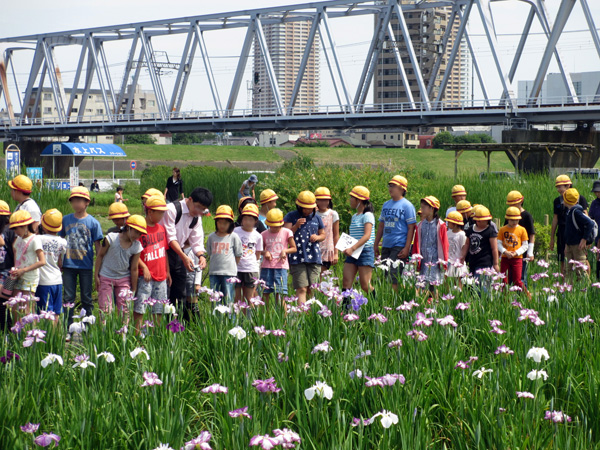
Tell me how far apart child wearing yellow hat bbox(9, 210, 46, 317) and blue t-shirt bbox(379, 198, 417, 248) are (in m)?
3.98

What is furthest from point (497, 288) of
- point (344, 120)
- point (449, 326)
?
point (344, 120)

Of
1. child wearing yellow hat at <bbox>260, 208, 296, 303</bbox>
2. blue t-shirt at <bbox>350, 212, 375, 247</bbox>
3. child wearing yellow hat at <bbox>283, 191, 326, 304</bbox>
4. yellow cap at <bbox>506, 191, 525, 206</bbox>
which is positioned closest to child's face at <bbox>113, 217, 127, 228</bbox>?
child wearing yellow hat at <bbox>260, 208, 296, 303</bbox>

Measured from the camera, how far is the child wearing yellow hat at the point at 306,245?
854 centimetres

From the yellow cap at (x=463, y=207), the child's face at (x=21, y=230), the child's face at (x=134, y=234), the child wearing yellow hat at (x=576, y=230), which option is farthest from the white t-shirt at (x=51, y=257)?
the child wearing yellow hat at (x=576, y=230)

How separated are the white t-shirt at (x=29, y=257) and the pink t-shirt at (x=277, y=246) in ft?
7.63

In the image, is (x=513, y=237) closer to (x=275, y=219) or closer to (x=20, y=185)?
(x=275, y=219)

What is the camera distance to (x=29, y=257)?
706 centimetres

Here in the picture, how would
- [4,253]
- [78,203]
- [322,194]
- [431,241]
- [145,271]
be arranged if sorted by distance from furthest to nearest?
[322,194], [431,241], [78,203], [4,253], [145,271]

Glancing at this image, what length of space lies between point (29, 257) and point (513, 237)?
5386 millimetres

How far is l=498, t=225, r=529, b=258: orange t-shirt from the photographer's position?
913cm

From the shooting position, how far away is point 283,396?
450 centimetres

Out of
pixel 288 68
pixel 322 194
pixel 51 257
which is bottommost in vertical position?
pixel 51 257

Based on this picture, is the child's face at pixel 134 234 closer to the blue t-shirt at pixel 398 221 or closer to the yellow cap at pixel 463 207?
the blue t-shirt at pixel 398 221

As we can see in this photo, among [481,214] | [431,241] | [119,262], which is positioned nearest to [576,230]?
[481,214]
